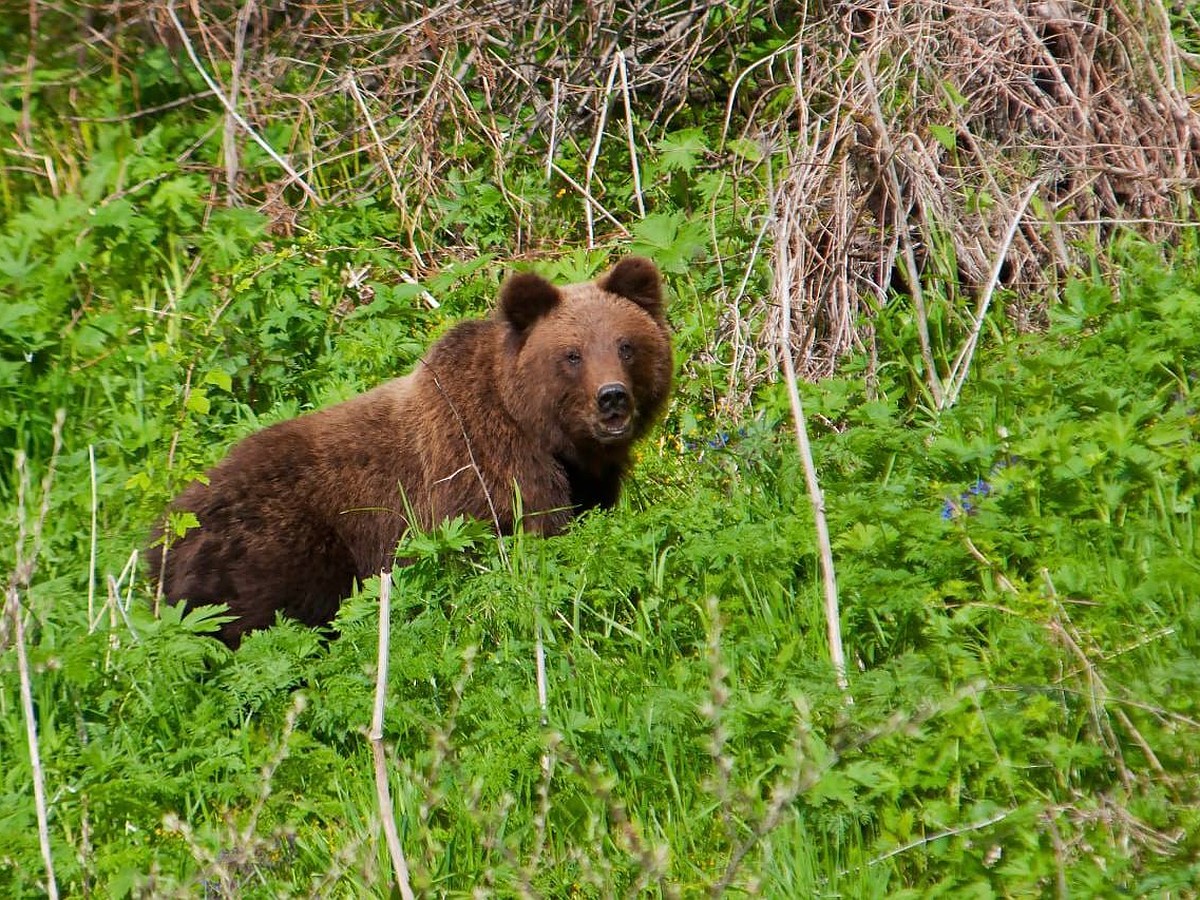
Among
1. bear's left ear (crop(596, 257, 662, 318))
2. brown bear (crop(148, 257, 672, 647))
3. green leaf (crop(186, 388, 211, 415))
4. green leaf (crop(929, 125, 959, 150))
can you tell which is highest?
green leaf (crop(929, 125, 959, 150))

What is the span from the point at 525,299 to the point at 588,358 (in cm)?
42

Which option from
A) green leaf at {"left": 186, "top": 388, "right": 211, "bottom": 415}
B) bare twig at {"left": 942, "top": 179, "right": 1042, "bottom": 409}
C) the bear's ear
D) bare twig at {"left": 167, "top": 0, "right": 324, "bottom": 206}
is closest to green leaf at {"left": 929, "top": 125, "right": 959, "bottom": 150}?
bare twig at {"left": 942, "top": 179, "right": 1042, "bottom": 409}

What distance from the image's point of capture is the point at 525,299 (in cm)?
694

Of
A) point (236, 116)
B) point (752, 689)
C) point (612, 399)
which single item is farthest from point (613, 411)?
point (236, 116)

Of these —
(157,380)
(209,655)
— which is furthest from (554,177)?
(209,655)

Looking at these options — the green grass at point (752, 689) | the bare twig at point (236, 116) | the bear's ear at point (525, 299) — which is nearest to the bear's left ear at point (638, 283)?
the bear's ear at point (525, 299)

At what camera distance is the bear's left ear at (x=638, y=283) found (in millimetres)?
7133

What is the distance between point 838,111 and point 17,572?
4.88 metres

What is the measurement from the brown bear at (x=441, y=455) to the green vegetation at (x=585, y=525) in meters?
0.28

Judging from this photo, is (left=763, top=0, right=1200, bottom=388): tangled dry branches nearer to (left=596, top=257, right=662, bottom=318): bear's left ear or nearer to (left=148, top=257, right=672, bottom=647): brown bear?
(left=596, top=257, right=662, bottom=318): bear's left ear

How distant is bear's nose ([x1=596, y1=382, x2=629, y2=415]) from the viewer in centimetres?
670

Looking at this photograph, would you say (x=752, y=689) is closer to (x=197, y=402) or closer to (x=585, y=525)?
(x=585, y=525)

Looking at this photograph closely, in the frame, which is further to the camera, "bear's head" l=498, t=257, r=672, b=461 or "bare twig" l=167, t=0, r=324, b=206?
"bare twig" l=167, t=0, r=324, b=206

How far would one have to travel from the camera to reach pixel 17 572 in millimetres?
3730
